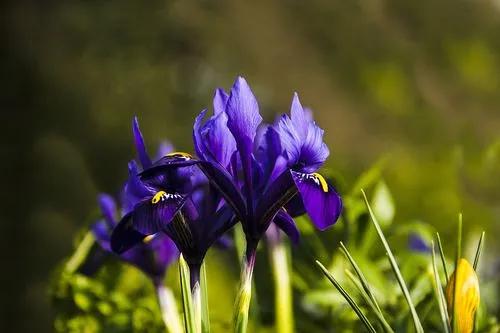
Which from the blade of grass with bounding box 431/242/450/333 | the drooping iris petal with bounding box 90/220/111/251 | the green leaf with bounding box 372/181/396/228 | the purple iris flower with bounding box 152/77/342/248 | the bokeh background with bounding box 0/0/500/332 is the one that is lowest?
the blade of grass with bounding box 431/242/450/333

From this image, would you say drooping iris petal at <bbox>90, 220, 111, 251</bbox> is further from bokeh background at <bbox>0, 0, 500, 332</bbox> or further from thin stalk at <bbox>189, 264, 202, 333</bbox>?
bokeh background at <bbox>0, 0, 500, 332</bbox>

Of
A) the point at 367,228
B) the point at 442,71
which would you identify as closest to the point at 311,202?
the point at 367,228

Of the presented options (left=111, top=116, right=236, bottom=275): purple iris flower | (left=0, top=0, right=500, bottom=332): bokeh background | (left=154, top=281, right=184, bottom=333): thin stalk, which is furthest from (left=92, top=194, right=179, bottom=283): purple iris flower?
(left=0, top=0, right=500, bottom=332): bokeh background

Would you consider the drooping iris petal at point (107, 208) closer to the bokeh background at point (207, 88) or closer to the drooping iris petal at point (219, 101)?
the drooping iris petal at point (219, 101)

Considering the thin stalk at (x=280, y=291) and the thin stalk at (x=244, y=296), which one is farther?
the thin stalk at (x=280, y=291)

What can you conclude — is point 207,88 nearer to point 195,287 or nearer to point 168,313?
point 168,313

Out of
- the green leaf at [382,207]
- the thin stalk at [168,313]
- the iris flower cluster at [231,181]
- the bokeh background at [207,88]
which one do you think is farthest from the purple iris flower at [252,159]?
the bokeh background at [207,88]
